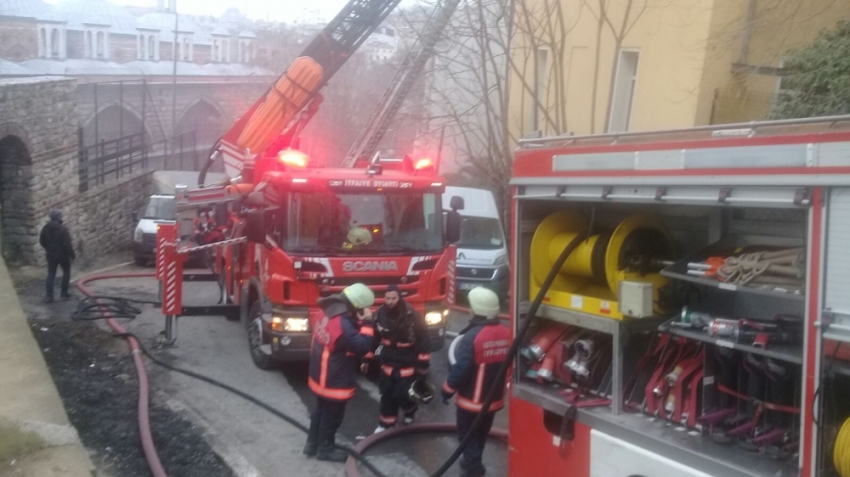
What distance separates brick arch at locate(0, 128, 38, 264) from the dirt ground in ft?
21.8

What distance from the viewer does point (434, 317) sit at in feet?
Result: 29.6

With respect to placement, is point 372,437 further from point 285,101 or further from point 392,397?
point 285,101

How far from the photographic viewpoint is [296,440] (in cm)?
738

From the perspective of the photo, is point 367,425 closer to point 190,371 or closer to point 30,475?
point 190,371

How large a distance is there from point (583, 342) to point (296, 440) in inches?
127

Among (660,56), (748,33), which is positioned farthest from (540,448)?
(660,56)

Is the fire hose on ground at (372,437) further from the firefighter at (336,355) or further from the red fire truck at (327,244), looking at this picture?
the red fire truck at (327,244)

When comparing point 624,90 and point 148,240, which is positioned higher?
point 624,90

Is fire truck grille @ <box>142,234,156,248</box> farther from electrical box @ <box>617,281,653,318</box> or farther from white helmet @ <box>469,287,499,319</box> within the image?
electrical box @ <box>617,281,653,318</box>

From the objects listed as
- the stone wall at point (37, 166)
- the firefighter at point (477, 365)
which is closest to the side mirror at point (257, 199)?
the firefighter at point (477, 365)

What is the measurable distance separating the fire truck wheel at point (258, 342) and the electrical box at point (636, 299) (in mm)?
5355

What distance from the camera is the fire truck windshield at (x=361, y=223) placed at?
8484 mm

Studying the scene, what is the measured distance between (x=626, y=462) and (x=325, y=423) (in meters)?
2.88

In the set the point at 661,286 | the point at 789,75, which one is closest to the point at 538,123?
the point at 789,75
